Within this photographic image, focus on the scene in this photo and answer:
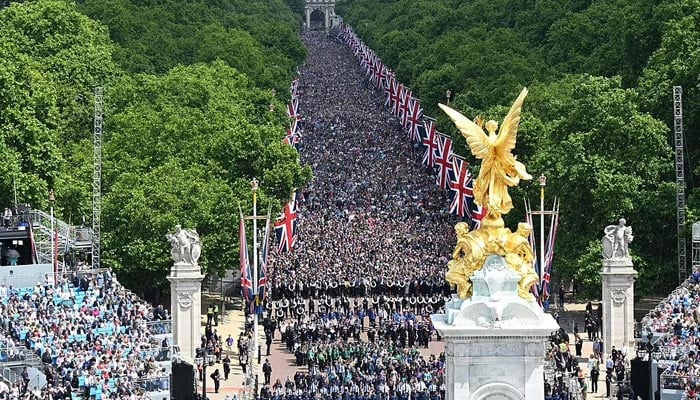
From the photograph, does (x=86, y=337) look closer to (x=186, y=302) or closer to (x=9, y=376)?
(x=9, y=376)

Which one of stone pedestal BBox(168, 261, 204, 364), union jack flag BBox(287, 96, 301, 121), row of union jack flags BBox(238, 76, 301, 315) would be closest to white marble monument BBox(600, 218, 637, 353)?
row of union jack flags BBox(238, 76, 301, 315)

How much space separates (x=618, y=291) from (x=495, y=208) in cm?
2754

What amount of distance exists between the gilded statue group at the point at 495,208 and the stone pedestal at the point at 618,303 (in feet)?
86.6

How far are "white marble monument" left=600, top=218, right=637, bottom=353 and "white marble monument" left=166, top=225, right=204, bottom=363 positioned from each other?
17.0 m

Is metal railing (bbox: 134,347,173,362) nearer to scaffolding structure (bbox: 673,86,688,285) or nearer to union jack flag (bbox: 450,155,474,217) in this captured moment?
scaffolding structure (bbox: 673,86,688,285)

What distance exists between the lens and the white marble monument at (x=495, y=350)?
57438 mm

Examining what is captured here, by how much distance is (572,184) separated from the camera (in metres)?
96.9

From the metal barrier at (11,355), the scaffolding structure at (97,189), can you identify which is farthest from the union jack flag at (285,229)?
the metal barrier at (11,355)

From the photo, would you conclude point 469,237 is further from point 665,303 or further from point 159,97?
point 159,97

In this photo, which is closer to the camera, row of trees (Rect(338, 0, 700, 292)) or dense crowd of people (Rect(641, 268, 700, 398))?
dense crowd of people (Rect(641, 268, 700, 398))

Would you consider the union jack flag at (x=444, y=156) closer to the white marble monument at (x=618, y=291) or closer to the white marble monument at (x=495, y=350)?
the white marble monument at (x=618, y=291)

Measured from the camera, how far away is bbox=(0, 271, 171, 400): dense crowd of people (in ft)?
233

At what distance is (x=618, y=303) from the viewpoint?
8531 cm

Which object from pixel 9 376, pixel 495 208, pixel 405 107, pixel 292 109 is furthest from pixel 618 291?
pixel 292 109
